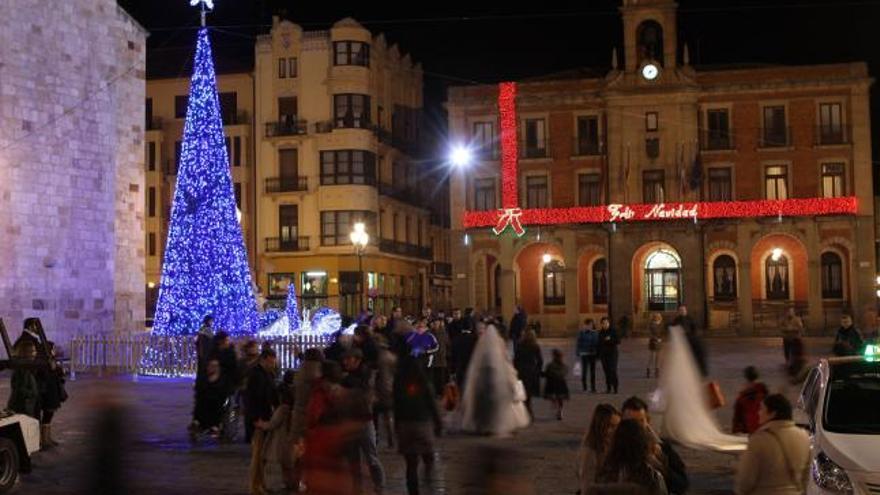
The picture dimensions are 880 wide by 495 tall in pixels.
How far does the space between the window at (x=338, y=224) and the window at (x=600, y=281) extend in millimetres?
11802

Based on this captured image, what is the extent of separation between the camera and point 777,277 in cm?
5081

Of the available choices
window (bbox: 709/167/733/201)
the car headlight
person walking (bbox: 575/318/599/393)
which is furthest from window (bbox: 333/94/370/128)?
the car headlight

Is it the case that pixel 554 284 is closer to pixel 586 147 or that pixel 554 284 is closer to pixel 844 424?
pixel 586 147

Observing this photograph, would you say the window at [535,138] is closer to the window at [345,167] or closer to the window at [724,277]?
the window at [345,167]

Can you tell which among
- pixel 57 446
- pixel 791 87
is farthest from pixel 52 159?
pixel 791 87

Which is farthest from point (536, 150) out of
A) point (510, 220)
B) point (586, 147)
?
point (510, 220)

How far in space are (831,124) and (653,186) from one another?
28.6 feet

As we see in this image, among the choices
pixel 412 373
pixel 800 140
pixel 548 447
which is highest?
pixel 800 140

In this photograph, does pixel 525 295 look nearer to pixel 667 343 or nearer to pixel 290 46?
pixel 290 46

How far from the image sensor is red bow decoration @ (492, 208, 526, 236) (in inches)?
1982

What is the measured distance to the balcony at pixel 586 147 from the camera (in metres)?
51.0

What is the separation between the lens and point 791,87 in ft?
162

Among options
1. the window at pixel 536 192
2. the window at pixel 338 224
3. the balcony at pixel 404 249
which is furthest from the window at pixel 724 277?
the window at pixel 338 224

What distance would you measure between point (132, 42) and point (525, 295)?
89.9ft
